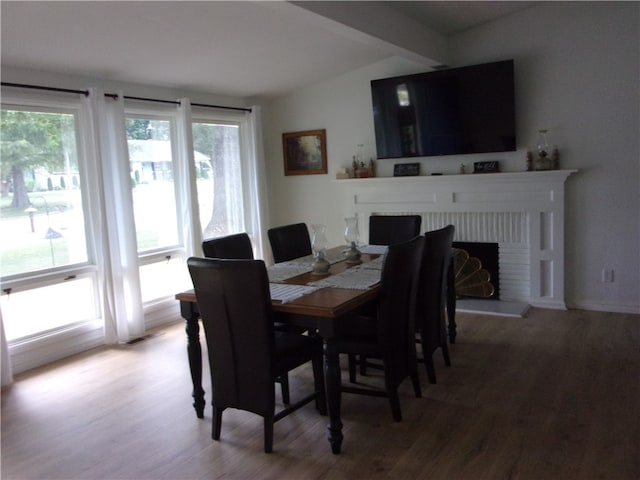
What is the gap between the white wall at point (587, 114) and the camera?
4.57m

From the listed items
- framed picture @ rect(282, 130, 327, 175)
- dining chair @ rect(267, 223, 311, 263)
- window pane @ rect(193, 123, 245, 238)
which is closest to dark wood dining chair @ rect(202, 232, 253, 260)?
dining chair @ rect(267, 223, 311, 263)

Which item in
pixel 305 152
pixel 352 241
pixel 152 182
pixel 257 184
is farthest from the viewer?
pixel 305 152

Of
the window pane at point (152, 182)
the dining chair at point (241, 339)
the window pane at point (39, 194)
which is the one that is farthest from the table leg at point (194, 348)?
the window pane at point (152, 182)

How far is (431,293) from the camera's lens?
3.41 meters

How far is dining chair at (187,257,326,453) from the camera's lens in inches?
98.8

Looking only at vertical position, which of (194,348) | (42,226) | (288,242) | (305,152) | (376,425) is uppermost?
(305,152)

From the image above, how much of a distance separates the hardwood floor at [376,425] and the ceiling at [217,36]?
2.29 meters

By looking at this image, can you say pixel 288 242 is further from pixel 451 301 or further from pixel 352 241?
pixel 451 301

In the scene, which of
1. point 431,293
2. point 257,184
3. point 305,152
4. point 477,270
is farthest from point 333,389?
point 305,152

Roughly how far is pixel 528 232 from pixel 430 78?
1.71 metres

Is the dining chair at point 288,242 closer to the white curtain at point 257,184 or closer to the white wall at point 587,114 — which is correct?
the white curtain at point 257,184

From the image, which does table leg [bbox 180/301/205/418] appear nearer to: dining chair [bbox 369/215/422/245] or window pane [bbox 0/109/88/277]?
window pane [bbox 0/109/88/277]

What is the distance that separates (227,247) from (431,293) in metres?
1.35

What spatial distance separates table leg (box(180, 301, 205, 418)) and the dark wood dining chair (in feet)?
1.76
